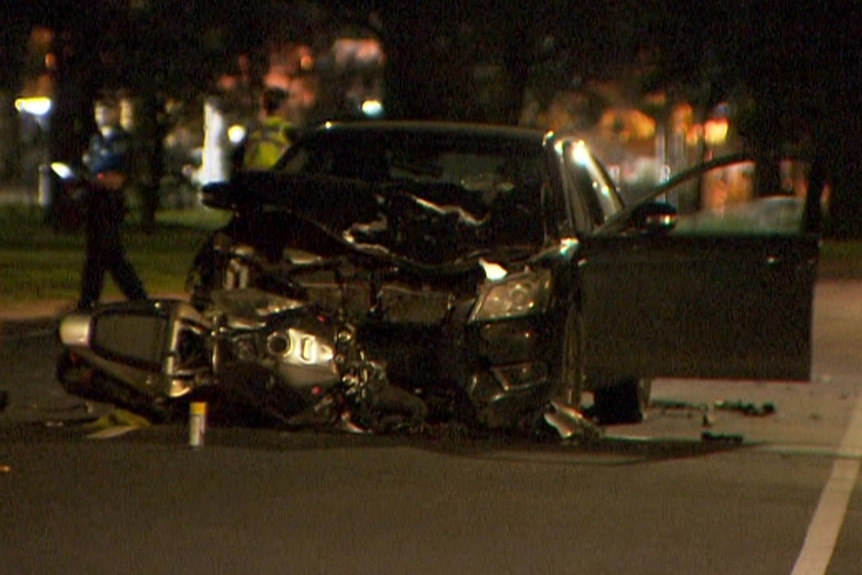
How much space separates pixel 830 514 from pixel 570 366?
269 centimetres

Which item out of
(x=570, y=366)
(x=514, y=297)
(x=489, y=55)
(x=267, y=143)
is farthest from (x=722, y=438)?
(x=489, y=55)

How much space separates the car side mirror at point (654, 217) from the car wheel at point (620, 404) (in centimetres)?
123

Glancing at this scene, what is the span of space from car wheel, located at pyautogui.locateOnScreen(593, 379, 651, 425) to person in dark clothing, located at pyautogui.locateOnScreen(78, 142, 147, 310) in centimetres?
485

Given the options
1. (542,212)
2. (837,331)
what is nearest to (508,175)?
(542,212)

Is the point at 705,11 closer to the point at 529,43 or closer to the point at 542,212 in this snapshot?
the point at 529,43

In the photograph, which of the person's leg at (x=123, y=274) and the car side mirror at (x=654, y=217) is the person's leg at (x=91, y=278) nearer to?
the person's leg at (x=123, y=274)

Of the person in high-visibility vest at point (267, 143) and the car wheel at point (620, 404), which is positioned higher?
the person in high-visibility vest at point (267, 143)

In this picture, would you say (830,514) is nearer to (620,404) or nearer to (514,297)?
(514,297)

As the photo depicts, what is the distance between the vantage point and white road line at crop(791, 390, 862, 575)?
7.86 metres

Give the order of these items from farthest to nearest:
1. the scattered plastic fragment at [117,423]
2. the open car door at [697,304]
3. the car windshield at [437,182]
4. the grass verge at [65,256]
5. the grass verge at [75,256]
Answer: the grass verge at [75,256]
the grass verge at [65,256]
the car windshield at [437,182]
the scattered plastic fragment at [117,423]
the open car door at [697,304]

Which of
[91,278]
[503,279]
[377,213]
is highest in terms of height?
[377,213]

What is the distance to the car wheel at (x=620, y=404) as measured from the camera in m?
12.7

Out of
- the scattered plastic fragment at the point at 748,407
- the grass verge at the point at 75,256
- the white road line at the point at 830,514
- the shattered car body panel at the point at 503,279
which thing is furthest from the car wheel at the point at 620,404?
the grass verge at the point at 75,256

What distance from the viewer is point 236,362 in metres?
10.9
